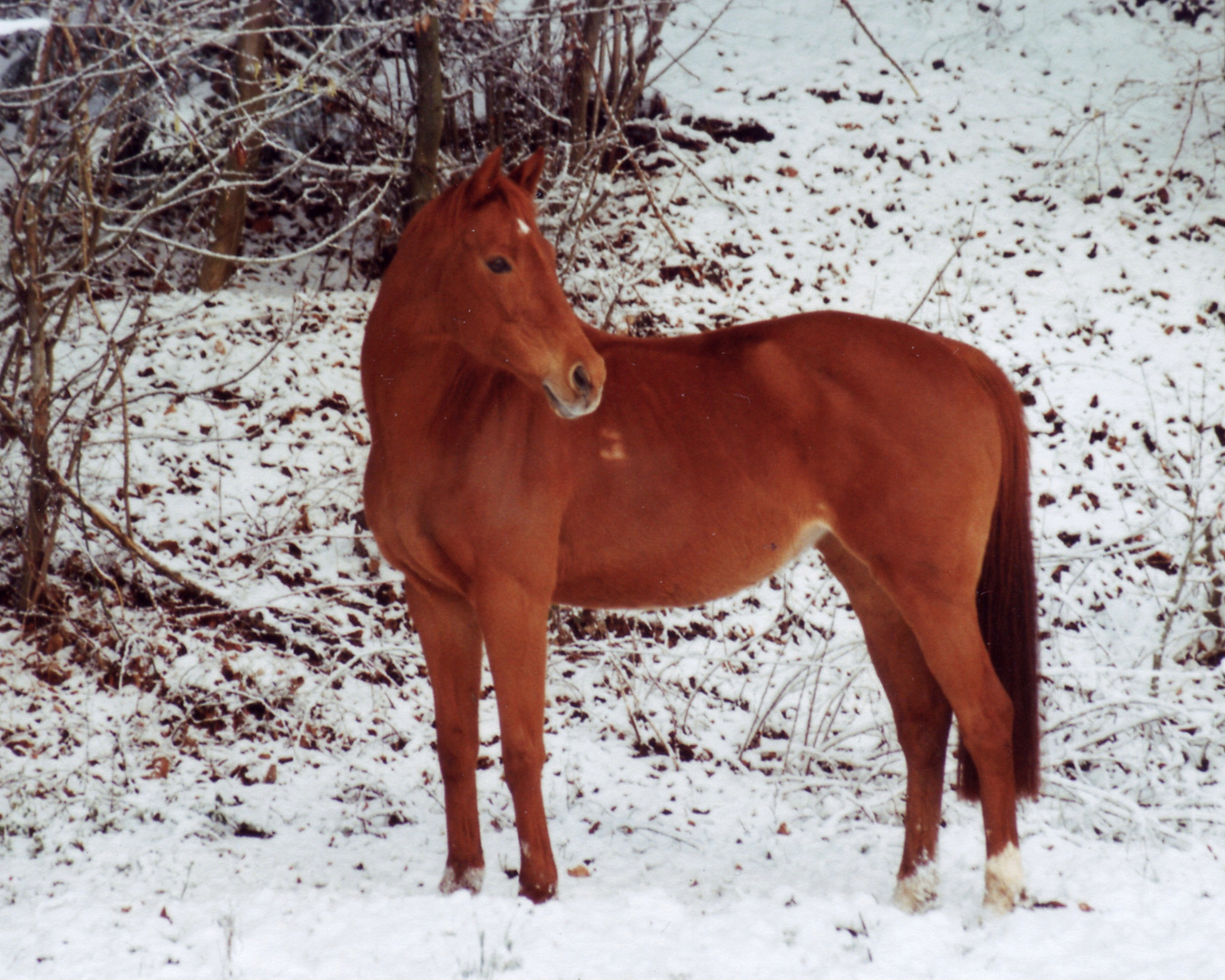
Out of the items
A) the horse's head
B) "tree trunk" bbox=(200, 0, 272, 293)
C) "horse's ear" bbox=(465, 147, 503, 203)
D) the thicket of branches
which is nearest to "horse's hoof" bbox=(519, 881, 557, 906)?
the horse's head

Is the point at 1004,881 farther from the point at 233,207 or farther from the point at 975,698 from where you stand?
the point at 233,207

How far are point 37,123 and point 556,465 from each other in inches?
125


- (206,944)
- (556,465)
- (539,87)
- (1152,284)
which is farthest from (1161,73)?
(206,944)

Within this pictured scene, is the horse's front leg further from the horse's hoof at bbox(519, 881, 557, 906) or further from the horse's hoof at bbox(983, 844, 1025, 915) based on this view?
the horse's hoof at bbox(983, 844, 1025, 915)

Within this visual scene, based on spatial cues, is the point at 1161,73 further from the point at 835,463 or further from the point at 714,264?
the point at 835,463

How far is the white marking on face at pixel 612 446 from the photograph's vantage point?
11.1 ft

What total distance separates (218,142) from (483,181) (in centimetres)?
488

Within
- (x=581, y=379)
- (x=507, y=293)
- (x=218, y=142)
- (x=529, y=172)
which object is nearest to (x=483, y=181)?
(x=529, y=172)

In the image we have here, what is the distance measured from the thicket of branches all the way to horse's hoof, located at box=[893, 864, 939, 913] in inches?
146

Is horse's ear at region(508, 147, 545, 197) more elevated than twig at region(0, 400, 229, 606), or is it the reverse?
horse's ear at region(508, 147, 545, 197)

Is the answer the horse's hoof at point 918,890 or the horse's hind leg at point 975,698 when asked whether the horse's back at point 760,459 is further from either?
the horse's hoof at point 918,890

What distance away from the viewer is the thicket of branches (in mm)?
4652

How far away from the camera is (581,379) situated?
2.96 metres

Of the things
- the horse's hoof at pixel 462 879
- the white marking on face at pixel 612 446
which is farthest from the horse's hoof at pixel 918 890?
the white marking on face at pixel 612 446
